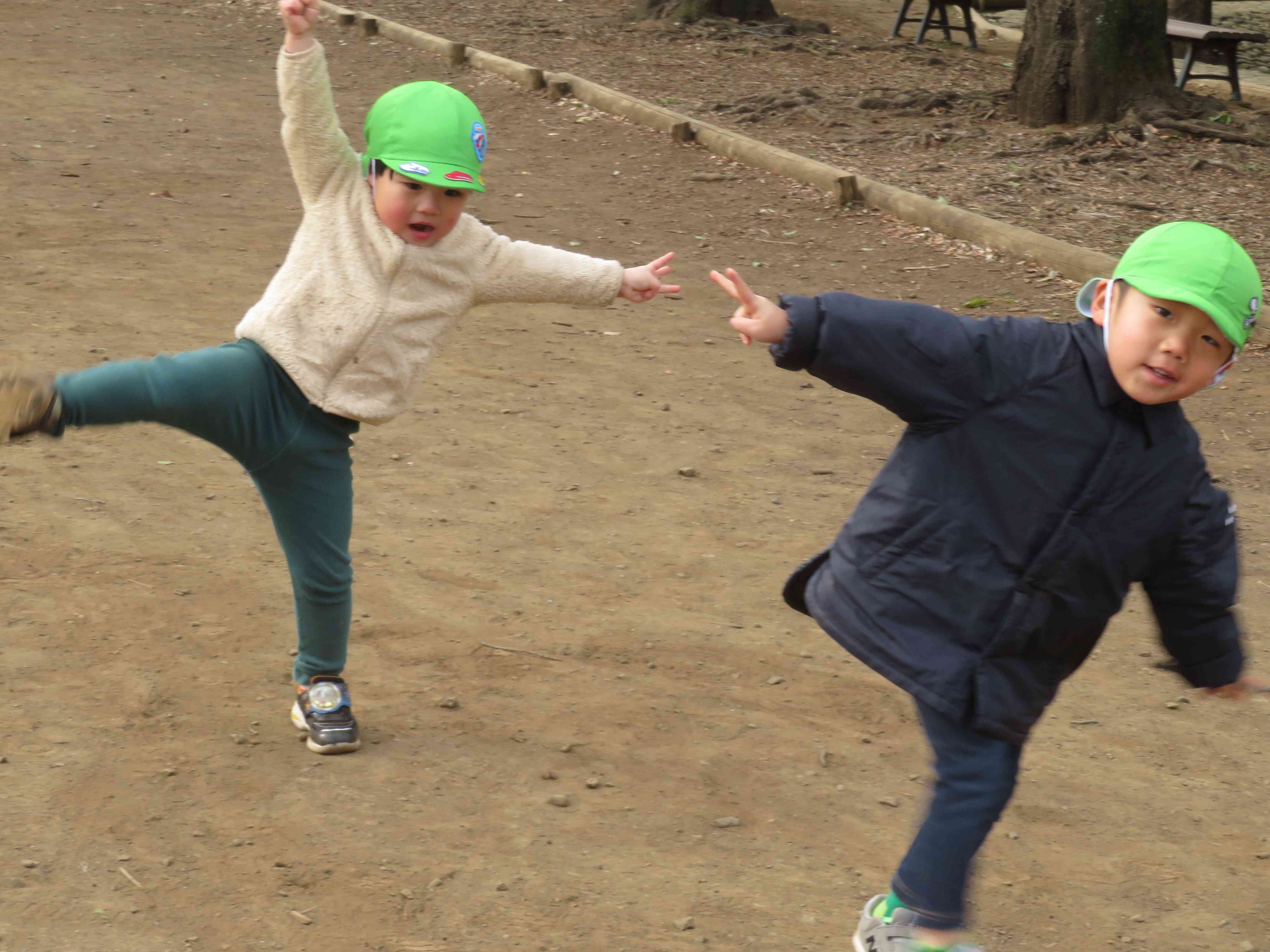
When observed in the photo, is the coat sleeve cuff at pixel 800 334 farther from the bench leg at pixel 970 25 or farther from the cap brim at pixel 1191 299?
the bench leg at pixel 970 25

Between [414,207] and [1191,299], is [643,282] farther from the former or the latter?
[1191,299]

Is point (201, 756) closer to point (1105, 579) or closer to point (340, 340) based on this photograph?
point (340, 340)

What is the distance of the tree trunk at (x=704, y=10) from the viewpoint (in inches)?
592

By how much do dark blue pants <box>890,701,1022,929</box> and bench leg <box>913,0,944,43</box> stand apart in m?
13.8

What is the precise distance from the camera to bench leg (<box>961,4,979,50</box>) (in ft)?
51.0

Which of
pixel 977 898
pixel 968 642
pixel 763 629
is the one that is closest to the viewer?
pixel 968 642

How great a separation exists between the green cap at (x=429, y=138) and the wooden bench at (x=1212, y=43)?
10.1 m

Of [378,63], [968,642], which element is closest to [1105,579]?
[968,642]

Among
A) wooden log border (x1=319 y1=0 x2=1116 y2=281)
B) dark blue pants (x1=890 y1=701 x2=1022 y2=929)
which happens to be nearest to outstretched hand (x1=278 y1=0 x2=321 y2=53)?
dark blue pants (x1=890 y1=701 x2=1022 y2=929)

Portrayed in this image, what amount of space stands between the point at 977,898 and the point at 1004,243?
597cm

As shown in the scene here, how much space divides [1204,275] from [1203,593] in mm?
614

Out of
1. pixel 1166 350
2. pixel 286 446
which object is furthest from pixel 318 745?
pixel 1166 350

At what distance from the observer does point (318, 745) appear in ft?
11.6

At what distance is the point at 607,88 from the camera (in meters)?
12.1
